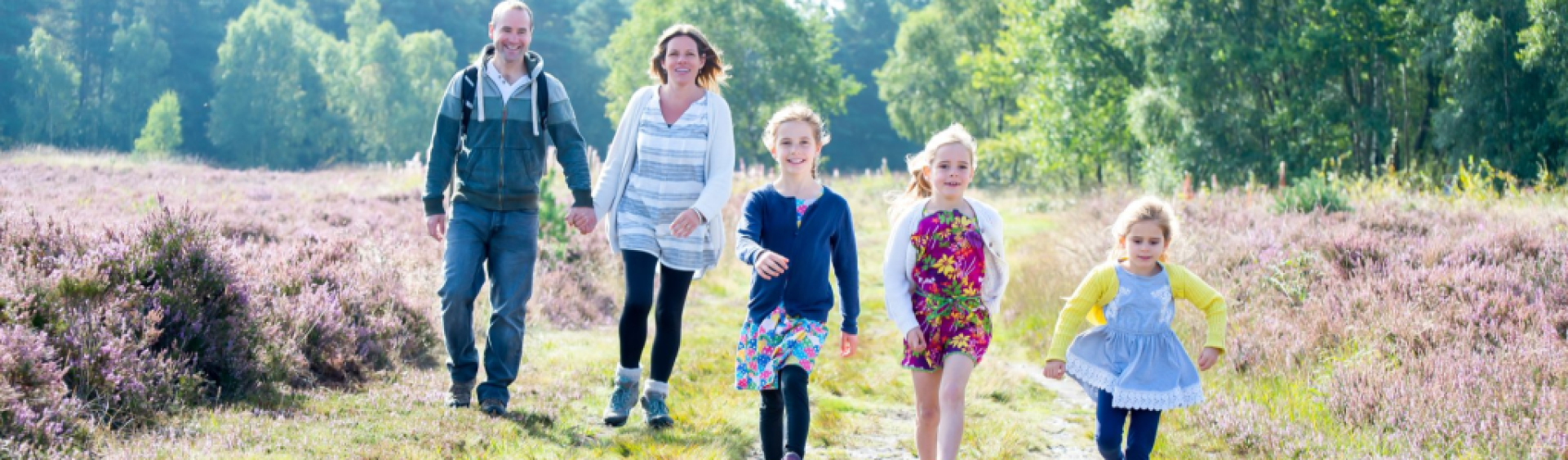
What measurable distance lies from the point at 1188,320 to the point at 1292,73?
1764 centimetres

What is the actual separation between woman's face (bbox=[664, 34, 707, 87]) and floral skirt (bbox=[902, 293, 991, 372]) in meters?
1.63

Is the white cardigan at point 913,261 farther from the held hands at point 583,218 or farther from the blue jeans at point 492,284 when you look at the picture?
the blue jeans at point 492,284

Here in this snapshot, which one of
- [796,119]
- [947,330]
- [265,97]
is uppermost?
[265,97]

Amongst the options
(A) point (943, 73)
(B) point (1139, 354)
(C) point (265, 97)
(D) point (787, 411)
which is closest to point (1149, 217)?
(B) point (1139, 354)

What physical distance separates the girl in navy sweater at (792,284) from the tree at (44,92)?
57.5 m

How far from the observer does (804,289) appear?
15.0 feet

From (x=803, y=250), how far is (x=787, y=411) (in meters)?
Result: 0.63

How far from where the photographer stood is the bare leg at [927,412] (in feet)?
15.4

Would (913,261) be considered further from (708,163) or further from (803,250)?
(708,163)

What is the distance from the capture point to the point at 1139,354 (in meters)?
4.36

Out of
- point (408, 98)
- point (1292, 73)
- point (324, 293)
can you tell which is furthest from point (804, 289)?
point (408, 98)

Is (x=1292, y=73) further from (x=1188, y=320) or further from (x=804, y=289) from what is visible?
(x=804, y=289)

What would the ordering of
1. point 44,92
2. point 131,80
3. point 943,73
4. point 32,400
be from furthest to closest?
1. point 131,80
2. point 44,92
3. point 943,73
4. point 32,400

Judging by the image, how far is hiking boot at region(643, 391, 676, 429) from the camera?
5.58 metres
